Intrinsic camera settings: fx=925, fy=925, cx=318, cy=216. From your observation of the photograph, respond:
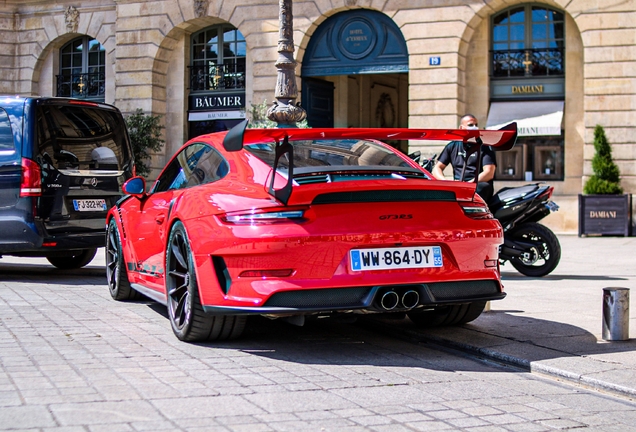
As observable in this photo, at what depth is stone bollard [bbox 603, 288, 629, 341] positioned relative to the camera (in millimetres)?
5895

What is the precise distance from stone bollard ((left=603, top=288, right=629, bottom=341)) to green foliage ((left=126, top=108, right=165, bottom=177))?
19545mm

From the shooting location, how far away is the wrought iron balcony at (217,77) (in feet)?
83.0

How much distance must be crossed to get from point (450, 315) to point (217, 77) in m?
20.1

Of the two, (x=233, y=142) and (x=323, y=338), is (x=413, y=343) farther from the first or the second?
(x=233, y=142)

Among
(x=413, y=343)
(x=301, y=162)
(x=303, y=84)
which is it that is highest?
(x=303, y=84)

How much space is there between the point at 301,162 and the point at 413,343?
1.45 metres

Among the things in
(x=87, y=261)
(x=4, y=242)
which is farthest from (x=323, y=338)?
(x=87, y=261)

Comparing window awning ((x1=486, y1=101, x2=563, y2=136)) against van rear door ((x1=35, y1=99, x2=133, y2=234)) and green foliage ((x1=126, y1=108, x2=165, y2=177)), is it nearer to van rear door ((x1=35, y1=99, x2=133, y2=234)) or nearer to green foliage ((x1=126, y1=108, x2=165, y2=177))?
green foliage ((x1=126, y1=108, x2=165, y2=177))

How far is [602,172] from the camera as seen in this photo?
67.3ft

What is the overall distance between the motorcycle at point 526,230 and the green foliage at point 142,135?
51.4ft

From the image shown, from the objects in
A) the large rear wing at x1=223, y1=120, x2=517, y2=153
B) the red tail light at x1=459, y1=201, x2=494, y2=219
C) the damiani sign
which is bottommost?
the red tail light at x1=459, y1=201, x2=494, y2=219

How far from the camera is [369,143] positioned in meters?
6.46

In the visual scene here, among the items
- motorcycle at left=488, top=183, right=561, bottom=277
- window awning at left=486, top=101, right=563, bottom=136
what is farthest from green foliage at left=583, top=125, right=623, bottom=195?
motorcycle at left=488, top=183, right=561, bottom=277

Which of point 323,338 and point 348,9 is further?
point 348,9
